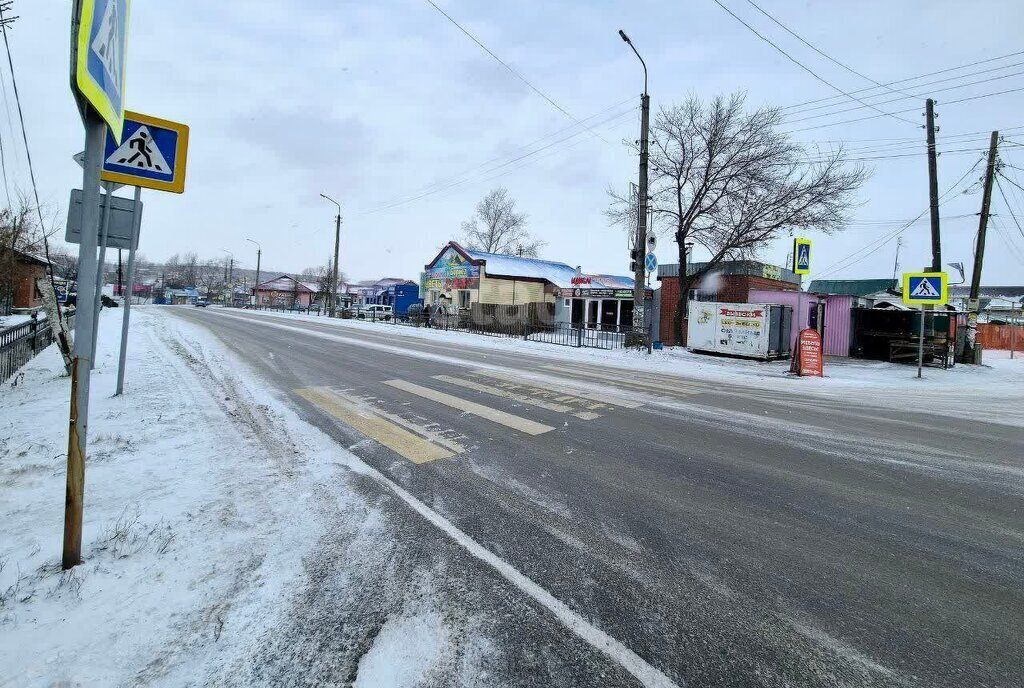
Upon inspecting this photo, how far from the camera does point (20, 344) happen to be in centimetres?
950

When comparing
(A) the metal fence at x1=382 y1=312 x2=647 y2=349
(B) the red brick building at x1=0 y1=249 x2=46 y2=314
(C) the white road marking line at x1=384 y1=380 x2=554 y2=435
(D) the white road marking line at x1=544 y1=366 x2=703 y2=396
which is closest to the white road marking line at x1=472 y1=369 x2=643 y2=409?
(D) the white road marking line at x1=544 y1=366 x2=703 y2=396

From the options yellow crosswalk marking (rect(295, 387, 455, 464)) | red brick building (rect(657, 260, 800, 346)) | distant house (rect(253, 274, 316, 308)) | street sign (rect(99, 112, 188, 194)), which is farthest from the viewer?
distant house (rect(253, 274, 316, 308))

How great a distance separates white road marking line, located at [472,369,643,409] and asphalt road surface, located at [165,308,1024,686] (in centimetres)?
96

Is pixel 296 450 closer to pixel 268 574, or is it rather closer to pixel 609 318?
pixel 268 574

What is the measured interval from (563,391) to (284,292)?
94993 millimetres

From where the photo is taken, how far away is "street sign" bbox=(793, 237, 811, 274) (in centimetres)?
1580

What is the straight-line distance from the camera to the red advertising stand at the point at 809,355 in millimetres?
13805

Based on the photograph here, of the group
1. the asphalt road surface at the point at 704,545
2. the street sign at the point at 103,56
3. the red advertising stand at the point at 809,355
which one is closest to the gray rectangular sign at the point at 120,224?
the asphalt road surface at the point at 704,545

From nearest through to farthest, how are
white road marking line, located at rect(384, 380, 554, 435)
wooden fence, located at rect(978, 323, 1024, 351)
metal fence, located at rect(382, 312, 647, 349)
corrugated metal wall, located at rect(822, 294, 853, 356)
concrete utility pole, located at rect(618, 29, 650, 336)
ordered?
1. white road marking line, located at rect(384, 380, 554, 435)
2. concrete utility pole, located at rect(618, 29, 650, 336)
3. metal fence, located at rect(382, 312, 647, 349)
4. corrugated metal wall, located at rect(822, 294, 853, 356)
5. wooden fence, located at rect(978, 323, 1024, 351)

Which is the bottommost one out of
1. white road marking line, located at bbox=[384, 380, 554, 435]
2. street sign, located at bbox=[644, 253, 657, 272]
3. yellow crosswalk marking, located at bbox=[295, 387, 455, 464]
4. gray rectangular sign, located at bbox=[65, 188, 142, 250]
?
yellow crosswalk marking, located at bbox=[295, 387, 455, 464]

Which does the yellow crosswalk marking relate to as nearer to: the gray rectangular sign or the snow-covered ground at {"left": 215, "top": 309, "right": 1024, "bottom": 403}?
the gray rectangular sign

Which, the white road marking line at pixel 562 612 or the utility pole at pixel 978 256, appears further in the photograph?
the utility pole at pixel 978 256

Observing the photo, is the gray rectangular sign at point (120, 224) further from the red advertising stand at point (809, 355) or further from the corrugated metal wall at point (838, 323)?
the corrugated metal wall at point (838, 323)

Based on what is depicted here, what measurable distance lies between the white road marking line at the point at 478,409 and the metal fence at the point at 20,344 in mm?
6296
